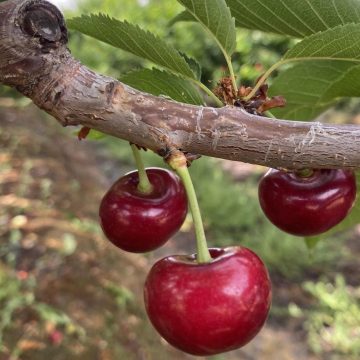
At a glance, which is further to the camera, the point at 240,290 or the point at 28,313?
the point at 28,313

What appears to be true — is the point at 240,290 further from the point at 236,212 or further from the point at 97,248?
the point at 236,212

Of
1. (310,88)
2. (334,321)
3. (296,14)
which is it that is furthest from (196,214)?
(334,321)

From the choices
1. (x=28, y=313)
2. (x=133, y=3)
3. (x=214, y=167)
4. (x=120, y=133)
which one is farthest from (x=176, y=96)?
(x=133, y=3)

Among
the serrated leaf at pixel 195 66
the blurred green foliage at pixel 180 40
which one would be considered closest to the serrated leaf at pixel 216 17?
the serrated leaf at pixel 195 66

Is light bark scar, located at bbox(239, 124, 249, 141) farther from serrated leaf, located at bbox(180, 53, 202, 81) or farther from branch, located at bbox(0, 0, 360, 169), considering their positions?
serrated leaf, located at bbox(180, 53, 202, 81)

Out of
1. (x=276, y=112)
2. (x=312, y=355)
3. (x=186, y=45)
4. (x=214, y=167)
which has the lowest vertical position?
(x=214, y=167)
